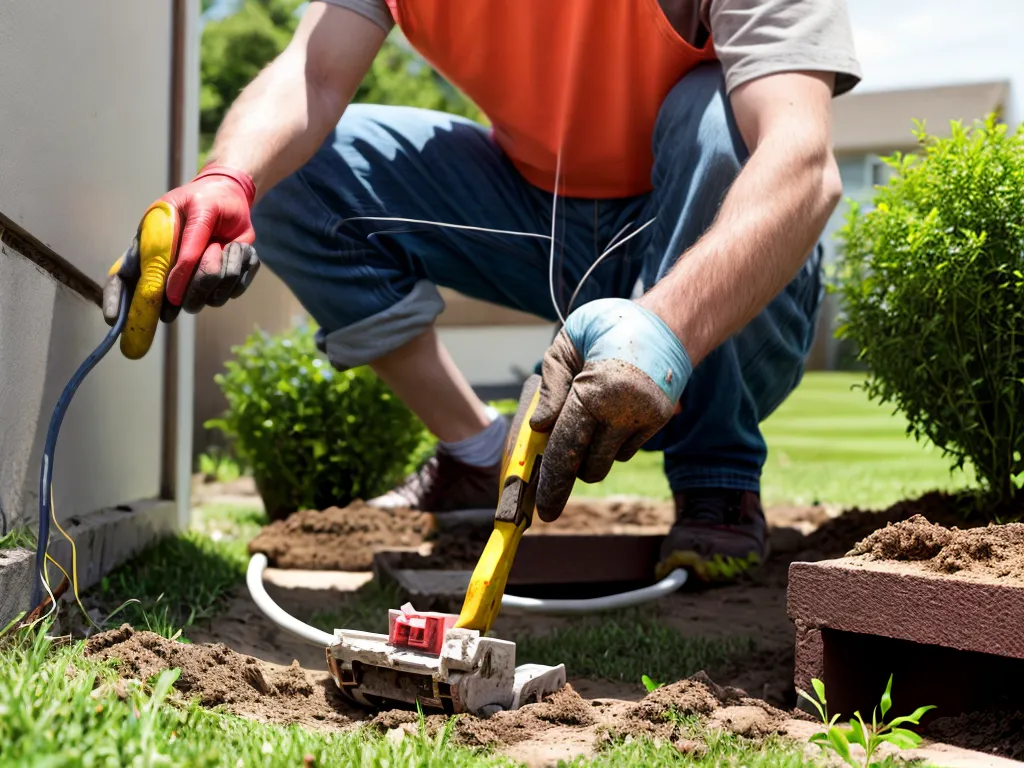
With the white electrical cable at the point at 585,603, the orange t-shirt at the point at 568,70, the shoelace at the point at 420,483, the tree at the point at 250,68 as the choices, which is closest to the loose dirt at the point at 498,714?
the white electrical cable at the point at 585,603

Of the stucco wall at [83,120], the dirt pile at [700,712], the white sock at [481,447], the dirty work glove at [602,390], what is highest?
the stucco wall at [83,120]

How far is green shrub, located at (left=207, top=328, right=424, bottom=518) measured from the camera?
3652 millimetres

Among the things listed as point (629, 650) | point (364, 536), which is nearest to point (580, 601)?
point (629, 650)

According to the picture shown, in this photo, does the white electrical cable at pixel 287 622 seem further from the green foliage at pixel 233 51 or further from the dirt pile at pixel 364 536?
the green foliage at pixel 233 51

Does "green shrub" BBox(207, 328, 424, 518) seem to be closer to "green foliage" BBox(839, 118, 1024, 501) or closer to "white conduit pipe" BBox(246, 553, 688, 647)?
"white conduit pipe" BBox(246, 553, 688, 647)

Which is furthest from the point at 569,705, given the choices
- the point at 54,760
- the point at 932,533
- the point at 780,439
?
the point at 780,439

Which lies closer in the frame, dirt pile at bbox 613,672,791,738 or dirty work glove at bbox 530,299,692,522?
dirt pile at bbox 613,672,791,738

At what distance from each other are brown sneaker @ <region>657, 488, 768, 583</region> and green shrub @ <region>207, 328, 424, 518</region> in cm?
143

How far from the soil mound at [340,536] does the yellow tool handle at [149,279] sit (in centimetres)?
123

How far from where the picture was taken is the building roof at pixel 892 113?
41.7ft

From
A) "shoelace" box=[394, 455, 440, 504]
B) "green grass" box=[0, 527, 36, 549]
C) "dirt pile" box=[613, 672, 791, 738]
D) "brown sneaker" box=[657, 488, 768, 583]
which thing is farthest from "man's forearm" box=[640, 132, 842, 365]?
"shoelace" box=[394, 455, 440, 504]

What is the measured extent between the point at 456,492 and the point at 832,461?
15.7 ft

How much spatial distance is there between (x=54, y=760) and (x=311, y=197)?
203 cm

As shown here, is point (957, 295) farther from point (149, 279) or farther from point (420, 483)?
point (420, 483)
